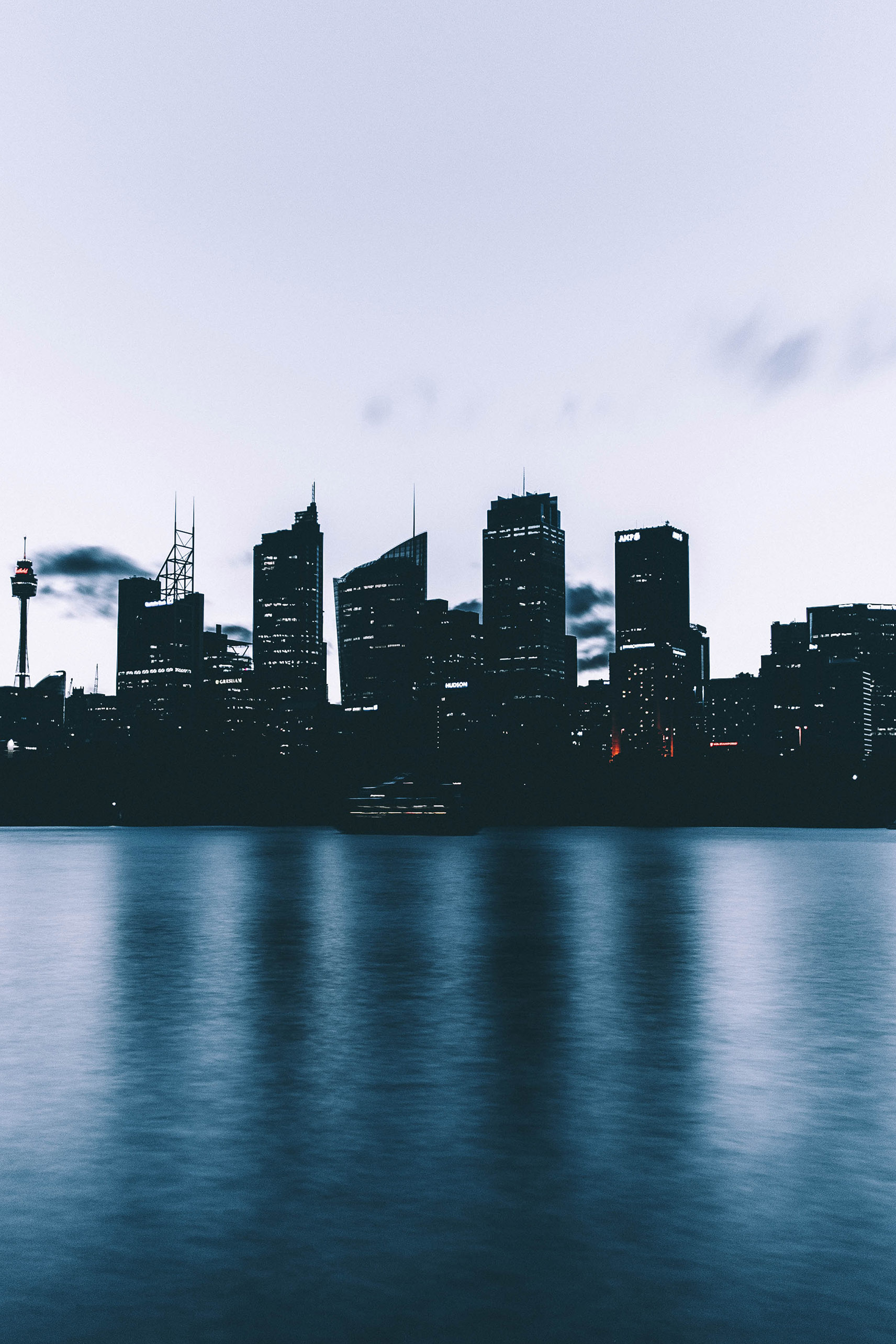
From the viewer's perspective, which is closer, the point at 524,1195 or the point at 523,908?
the point at 524,1195

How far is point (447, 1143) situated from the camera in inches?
623

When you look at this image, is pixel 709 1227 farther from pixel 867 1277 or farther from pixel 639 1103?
pixel 639 1103

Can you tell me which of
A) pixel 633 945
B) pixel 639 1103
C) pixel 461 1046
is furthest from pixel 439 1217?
pixel 633 945

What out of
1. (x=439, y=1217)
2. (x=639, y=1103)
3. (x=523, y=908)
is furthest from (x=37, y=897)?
(x=439, y=1217)

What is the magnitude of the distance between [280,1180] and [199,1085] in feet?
19.3

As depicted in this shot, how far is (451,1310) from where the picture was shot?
32.6ft

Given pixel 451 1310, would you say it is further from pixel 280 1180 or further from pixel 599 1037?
pixel 599 1037

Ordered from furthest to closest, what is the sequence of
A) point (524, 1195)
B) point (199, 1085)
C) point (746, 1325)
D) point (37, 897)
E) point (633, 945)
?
point (37, 897), point (633, 945), point (199, 1085), point (524, 1195), point (746, 1325)

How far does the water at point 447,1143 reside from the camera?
1017 centimetres

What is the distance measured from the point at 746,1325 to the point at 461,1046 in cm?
1381

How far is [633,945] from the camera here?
1697 inches

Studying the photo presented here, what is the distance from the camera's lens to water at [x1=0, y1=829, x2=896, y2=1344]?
10.2 meters

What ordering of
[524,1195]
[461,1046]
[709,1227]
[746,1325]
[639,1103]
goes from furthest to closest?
[461,1046], [639,1103], [524,1195], [709,1227], [746,1325]

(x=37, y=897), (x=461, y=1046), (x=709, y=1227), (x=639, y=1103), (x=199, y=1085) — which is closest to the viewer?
(x=709, y=1227)
